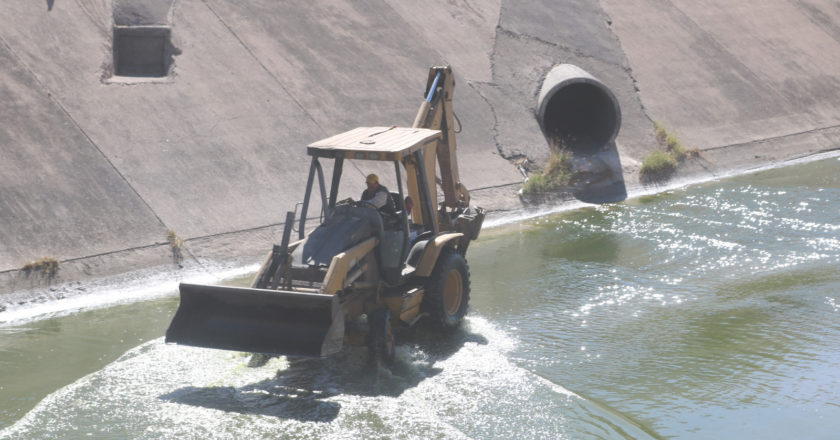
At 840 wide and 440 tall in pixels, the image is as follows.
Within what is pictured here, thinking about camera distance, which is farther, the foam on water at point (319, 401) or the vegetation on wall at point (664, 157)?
the vegetation on wall at point (664, 157)

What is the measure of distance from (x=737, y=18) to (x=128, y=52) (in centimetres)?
1531

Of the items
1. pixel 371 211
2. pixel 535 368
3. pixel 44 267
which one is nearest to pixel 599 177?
pixel 371 211

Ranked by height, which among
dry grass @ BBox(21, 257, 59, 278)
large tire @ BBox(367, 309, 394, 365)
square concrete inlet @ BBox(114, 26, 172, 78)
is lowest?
dry grass @ BBox(21, 257, 59, 278)

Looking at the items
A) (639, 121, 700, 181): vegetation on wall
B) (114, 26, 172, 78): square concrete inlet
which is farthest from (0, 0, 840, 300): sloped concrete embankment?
(639, 121, 700, 181): vegetation on wall

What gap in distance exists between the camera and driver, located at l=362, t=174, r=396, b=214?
9.94 metres

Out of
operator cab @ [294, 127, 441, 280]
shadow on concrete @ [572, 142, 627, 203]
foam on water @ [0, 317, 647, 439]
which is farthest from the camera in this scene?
shadow on concrete @ [572, 142, 627, 203]

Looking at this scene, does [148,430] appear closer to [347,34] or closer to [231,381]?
[231,381]

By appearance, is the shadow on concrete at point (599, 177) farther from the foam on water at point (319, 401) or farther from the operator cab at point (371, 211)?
the foam on water at point (319, 401)

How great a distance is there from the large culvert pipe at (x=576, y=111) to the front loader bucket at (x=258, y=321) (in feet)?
33.3

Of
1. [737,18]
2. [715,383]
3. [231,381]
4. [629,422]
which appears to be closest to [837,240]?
[715,383]

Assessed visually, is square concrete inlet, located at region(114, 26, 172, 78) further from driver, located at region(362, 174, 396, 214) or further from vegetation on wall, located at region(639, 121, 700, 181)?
vegetation on wall, located at region(639, 121, 700, 181)

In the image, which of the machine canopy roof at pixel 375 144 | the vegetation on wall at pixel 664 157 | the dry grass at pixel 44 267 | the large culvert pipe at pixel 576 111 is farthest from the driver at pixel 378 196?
the vegetation on wall at pixel 664 157

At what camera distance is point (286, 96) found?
16.6 m

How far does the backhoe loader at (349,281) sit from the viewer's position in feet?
27.5
